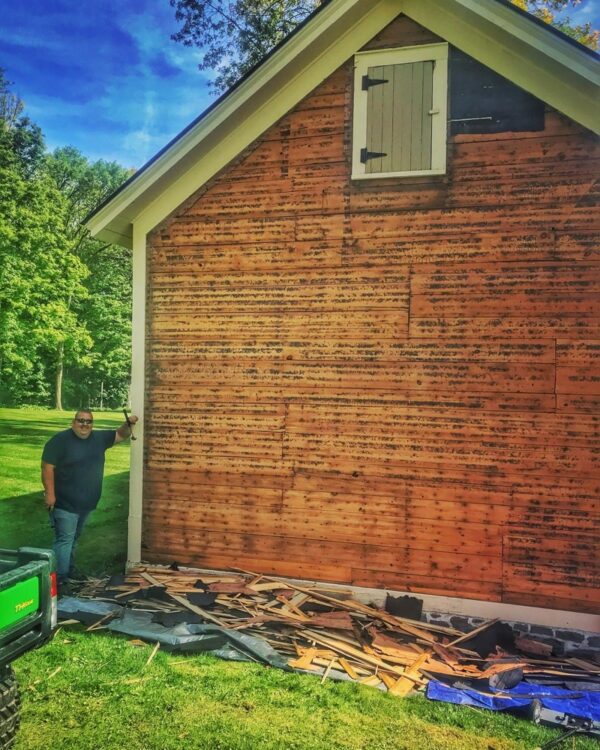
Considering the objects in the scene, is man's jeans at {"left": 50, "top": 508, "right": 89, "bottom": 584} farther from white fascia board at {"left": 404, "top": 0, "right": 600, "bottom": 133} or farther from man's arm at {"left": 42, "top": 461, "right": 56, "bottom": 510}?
white fascia board at {"left": 404, "top": 0, "right": 600, "bottom": 133}

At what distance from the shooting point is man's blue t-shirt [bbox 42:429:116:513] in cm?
760

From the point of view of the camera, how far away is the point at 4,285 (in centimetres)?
2175

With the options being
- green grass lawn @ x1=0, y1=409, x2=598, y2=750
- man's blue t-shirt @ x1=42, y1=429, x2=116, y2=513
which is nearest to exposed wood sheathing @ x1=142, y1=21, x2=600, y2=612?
man's blue t-shirt @ x1=42, y1=429, x2=116, y2=513

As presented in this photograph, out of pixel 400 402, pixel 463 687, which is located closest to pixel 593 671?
pixel 463 687

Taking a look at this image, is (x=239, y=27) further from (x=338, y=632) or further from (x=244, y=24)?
(x=338, y=632)

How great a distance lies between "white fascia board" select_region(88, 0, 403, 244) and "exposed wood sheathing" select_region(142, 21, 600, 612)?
24 centimetres

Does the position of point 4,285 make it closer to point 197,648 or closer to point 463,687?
point 197,648

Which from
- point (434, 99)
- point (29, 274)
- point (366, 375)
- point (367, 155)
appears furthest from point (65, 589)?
point (29, 274)

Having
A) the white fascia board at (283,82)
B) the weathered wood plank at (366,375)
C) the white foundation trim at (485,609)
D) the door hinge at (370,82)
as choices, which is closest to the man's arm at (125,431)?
the weathered wood plank at (366,375)

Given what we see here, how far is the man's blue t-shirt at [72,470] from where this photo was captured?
24.9 ft

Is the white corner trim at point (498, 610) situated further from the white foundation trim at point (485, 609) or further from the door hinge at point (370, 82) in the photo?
the door hinge at point (370, 82)

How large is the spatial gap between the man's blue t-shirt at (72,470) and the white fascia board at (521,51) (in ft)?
22.9

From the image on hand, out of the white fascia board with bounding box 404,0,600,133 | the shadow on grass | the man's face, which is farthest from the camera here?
the shadow on grass

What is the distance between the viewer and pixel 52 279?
25.0 meters
